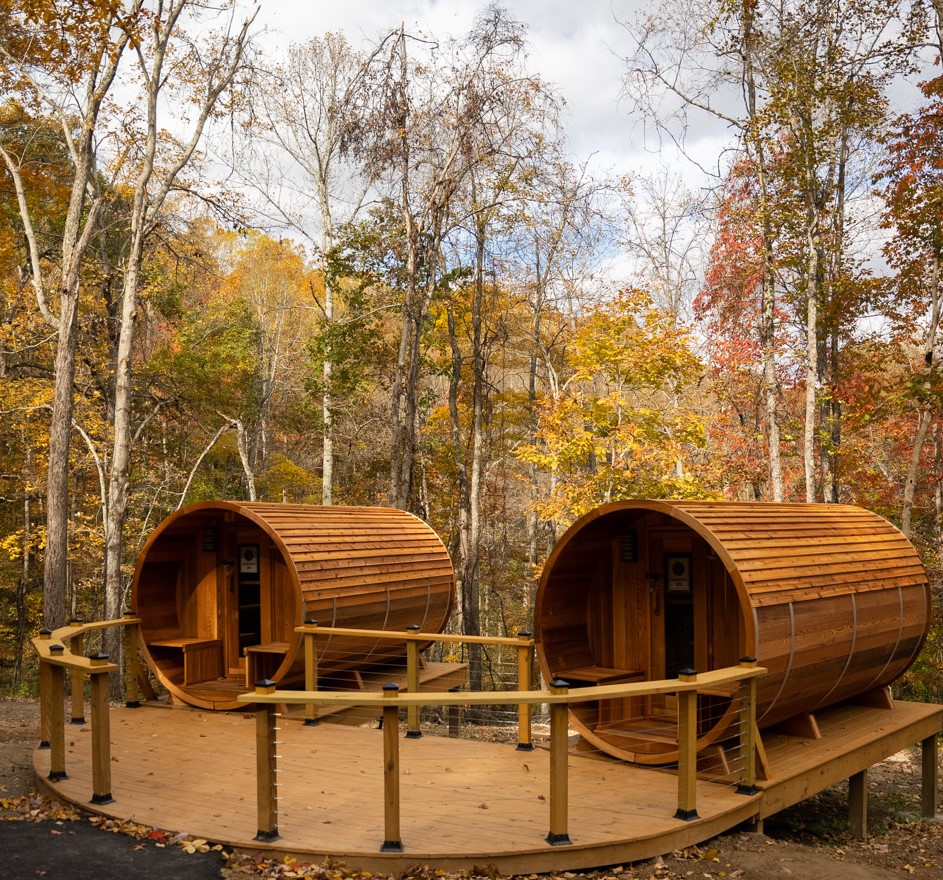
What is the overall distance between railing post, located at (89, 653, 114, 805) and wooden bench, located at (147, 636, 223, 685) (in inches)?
159

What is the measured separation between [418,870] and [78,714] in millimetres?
5753

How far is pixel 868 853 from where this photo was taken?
8.62 m

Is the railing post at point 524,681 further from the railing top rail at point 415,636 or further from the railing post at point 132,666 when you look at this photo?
the railing post at point 132,666

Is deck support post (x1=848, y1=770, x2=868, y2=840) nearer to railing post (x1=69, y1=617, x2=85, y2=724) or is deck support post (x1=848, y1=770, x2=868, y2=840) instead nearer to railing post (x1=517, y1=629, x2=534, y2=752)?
railing post (x1=517, y1=629, x2=534, y2=752)

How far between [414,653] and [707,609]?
3019 millimetres

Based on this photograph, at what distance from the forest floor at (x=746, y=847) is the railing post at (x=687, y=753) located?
0.96ft

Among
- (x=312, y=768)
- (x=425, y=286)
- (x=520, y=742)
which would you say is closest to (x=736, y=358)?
(x=425, y=286)

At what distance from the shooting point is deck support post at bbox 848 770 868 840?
30.0 ft

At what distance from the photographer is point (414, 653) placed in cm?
892

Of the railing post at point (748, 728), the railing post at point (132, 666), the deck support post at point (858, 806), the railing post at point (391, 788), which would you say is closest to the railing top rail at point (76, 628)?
the railing post at point (132, 666)

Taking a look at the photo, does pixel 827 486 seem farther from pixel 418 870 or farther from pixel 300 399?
pixel 300 399

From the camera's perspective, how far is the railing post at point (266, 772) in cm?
572

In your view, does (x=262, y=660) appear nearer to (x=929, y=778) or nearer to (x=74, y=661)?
(x=74, y=661)

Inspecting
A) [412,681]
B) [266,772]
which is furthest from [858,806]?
[266,772]
